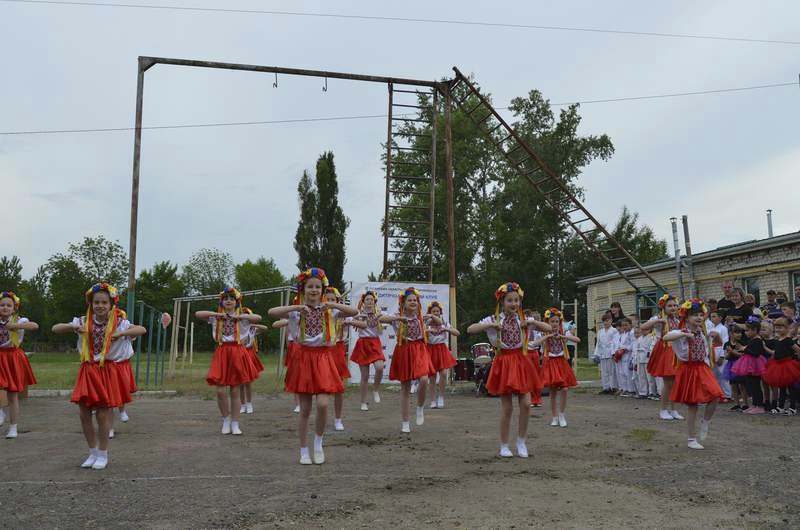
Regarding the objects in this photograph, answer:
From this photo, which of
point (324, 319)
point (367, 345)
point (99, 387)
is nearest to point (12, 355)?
point (99, 387)

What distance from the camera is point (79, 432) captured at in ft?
32.2

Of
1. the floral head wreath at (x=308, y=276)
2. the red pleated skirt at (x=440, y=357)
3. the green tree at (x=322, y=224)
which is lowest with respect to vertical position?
the red pleated skirt at (x=440, y=357)

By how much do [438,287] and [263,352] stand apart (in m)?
36.8

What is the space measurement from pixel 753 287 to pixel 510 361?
19.5 meters

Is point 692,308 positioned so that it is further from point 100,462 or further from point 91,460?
point 91,460

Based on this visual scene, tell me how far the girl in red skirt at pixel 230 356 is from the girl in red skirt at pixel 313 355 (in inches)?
83.9

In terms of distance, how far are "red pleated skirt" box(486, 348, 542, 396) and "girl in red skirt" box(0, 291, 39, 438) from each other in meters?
6.26

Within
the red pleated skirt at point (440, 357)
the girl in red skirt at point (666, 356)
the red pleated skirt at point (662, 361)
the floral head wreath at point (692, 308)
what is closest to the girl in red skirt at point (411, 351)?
the red pleated skirt at point (440, 357)

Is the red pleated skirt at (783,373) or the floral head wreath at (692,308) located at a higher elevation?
the floral head wreath at (692,308)

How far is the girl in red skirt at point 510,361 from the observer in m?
7.86

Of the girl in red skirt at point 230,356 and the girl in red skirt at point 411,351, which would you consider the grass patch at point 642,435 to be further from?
the girl in red skirt at point 230,356

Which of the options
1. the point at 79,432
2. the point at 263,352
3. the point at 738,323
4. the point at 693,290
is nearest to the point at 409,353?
the point at 79,432

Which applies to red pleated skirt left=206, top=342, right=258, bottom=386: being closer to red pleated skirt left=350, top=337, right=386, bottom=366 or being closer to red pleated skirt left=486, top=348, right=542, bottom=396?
red pleated skirt left=350, top=337, right=386, bottom=366

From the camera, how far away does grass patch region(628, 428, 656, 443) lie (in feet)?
30.1
